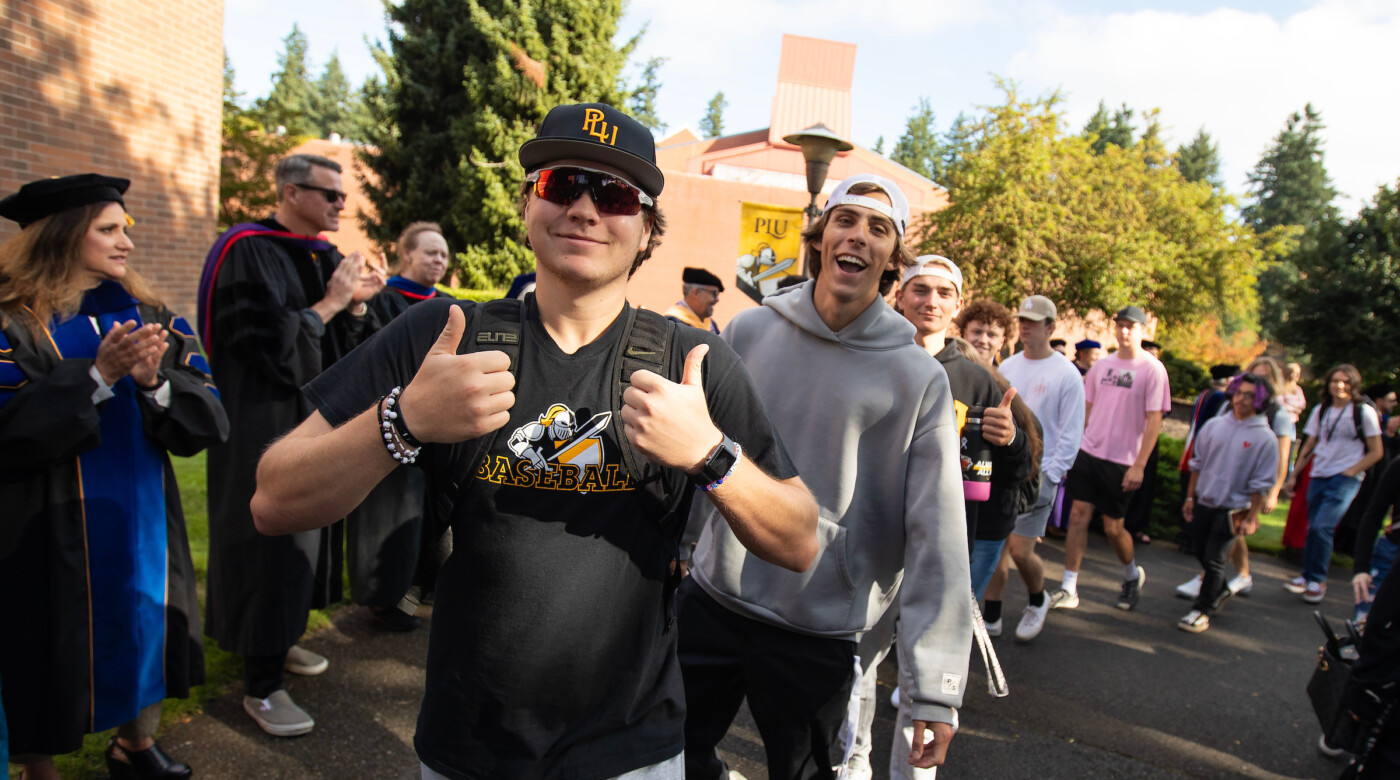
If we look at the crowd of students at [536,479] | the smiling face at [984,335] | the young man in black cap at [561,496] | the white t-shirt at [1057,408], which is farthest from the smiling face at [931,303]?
the young man in black cap at [561,496]

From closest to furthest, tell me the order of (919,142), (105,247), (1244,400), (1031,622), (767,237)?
(105,247), (1031,622), (1244,400), (767,237), (919,142)

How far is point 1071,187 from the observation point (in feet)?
59.0

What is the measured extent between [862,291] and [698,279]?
4622 millimetres

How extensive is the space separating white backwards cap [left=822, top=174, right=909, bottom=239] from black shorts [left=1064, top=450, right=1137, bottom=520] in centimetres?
462

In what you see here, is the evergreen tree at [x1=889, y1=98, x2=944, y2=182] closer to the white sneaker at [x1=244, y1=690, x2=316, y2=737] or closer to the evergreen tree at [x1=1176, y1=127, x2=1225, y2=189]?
the evergreen tree at [x1=1176, y1=127, x2=1225, y2=189]

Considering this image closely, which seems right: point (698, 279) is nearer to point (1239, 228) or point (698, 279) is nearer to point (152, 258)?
point (152, 258)

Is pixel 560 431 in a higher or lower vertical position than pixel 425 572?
higher

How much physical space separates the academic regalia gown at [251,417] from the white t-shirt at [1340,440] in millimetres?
8417

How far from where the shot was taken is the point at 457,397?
4.30 ft

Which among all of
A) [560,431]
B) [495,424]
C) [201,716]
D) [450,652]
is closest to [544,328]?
[560,431]

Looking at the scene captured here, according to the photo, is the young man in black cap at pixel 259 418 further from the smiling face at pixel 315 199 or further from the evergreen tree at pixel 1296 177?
the evergreen tree at pixel 1296 177

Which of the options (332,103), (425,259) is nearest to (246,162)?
(425,259)

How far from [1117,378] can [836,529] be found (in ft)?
17.7

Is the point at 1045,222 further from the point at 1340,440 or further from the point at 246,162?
the point at 246,162
